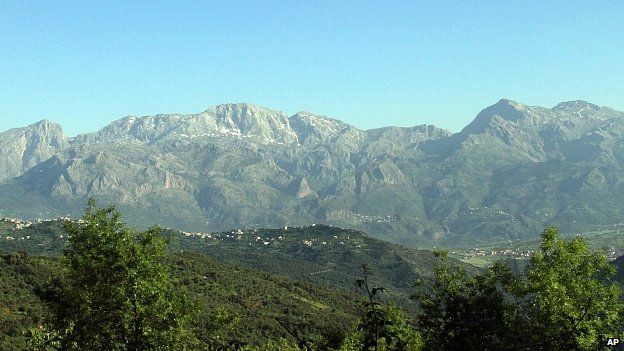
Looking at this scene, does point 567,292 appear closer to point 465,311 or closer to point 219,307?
point 465,311

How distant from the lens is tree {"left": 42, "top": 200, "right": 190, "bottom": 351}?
35.0m

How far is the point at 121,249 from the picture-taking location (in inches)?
1437

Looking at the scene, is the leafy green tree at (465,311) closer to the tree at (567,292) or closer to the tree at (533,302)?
the tree at (533,302)

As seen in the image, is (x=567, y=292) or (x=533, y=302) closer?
(x=567, y=292)

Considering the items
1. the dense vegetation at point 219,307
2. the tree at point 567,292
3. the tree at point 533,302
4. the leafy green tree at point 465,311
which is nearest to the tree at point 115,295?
the dense vegetation at point 219,307

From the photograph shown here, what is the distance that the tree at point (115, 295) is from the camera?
35.0m

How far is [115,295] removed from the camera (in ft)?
118

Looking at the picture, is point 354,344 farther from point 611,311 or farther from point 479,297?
point 611,311

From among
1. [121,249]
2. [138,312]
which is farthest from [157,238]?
[138,312]

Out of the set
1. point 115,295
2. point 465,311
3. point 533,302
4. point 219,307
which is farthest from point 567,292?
point 115,295

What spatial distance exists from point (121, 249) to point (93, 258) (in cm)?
254

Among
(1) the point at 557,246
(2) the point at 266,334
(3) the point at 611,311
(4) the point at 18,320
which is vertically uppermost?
(1) the point at 557,246

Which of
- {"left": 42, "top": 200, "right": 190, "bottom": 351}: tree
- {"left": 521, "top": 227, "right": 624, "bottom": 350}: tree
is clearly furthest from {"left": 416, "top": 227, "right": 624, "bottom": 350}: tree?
{"left": 42, "top": 200, "right": 190, "bottom": 351}: tree

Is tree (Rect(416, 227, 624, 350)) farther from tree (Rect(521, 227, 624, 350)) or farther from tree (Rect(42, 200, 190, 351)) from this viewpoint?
tree (Rect(42, 200, 190, 351))
